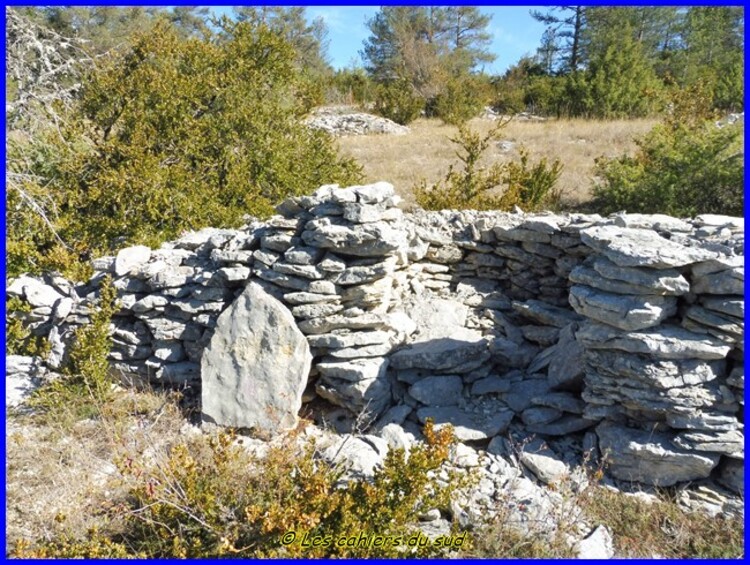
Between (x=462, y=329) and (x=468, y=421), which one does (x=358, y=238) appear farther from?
(x=468, y=421)

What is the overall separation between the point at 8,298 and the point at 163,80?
3.59 m

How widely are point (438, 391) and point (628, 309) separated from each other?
1.66 meters

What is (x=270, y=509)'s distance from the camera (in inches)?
129

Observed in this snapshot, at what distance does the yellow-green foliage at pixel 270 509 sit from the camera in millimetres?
3305

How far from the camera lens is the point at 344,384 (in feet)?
16.1

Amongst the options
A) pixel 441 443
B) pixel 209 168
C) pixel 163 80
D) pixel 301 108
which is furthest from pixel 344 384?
pixel 301 108

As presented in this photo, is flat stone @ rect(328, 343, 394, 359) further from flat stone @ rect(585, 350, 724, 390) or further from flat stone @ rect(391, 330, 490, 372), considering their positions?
flat stone @ rect(585, 350, 724, 390)

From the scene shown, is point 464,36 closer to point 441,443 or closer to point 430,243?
point 430,243

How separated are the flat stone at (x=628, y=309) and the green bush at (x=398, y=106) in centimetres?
1671

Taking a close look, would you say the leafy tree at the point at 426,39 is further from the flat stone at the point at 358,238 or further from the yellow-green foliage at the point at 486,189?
the flat stone at the point at 358,238

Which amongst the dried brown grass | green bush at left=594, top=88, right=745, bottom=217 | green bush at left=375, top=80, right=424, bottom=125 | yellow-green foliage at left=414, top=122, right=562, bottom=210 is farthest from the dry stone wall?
green bush at left=375, top=80, right=424, bottom=125

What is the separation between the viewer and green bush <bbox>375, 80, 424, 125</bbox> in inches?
781

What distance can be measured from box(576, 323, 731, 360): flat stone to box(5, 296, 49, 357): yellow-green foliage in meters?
4.88

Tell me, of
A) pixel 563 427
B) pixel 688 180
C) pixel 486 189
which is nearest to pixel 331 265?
pixel 563 427
